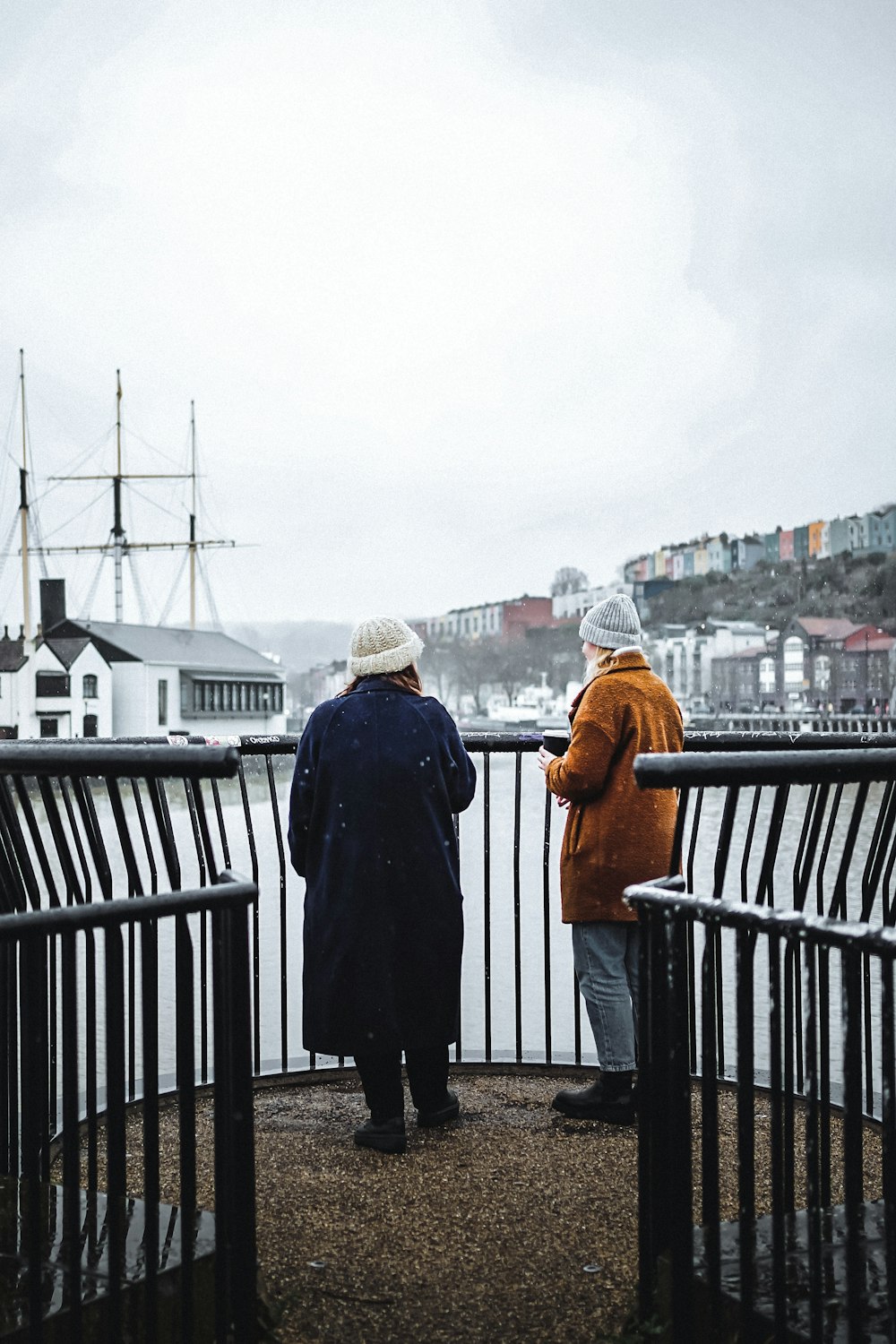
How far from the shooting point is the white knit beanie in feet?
11.5

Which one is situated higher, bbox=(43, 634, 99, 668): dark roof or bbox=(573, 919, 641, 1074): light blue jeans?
bbox=(43, 634, 99, 668): dark roof

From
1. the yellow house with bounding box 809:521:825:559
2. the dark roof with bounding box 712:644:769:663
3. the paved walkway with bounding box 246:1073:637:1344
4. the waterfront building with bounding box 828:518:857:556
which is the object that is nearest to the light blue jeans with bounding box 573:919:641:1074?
the paved walkway with bounding box 246:1073:637:1344

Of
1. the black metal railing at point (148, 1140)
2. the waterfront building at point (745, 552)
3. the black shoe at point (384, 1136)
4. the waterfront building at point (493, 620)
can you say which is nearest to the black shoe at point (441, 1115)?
the black shoe at point (384, 1136)

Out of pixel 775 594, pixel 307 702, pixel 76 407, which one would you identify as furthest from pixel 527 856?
pixel 76 407

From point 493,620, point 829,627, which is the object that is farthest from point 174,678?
point 493,620

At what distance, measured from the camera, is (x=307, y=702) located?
120m

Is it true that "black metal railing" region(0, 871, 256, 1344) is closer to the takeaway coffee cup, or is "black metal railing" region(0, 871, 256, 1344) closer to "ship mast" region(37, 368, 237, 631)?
the takeaway coffee cup

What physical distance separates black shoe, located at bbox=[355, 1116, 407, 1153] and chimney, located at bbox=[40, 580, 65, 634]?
64631mm

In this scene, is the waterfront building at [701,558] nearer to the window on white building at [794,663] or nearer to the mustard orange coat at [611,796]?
the window on white building at [794,663]

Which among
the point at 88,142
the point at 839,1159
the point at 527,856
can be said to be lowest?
the point at 527,856

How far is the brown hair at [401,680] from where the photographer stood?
354cm

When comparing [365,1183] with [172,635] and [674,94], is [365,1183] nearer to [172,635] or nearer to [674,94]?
[172,635]

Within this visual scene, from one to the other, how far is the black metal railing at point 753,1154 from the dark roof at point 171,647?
200 ft

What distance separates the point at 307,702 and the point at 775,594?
50168 millimetres
